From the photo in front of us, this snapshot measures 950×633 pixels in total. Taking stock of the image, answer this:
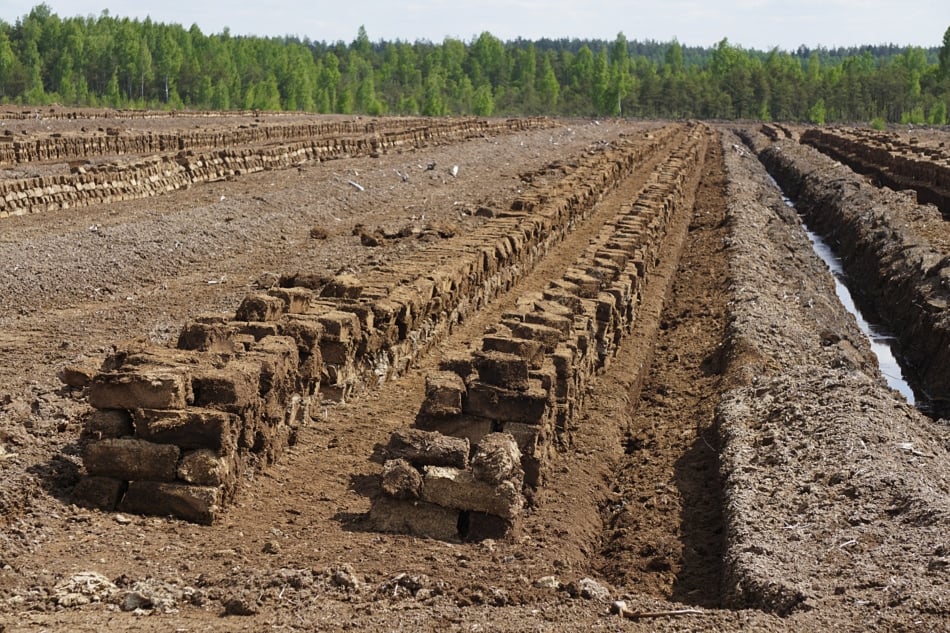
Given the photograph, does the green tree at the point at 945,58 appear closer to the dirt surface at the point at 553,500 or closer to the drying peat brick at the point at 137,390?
the dirt surface at the point at 553,500

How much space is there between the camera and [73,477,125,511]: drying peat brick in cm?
745

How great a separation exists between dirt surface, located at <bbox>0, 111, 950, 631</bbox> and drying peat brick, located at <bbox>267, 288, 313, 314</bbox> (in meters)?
1.14

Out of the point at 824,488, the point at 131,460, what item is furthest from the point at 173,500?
the point at 824,488

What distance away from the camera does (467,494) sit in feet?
24.7

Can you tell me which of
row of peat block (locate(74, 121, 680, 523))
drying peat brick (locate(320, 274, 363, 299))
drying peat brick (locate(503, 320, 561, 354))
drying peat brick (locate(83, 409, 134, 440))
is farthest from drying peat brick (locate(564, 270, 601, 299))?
drying peat brick (locate(83, 409, 134, 440))

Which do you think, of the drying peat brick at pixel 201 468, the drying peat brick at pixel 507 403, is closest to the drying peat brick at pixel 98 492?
the drying peat brick at pixel 201 468

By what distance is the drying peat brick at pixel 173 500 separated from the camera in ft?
24.3

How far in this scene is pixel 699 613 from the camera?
625 centimetres

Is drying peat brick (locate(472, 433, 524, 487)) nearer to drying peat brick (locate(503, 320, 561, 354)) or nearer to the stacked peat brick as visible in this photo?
the stacked peat brick

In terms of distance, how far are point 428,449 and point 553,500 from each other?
52.2 inches

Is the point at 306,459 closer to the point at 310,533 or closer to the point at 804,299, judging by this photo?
the point at 310,533

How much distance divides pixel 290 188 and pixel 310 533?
65.6 ft

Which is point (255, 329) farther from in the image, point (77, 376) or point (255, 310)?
point (77, 376)

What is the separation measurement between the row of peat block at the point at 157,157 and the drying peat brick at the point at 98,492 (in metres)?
15.7
